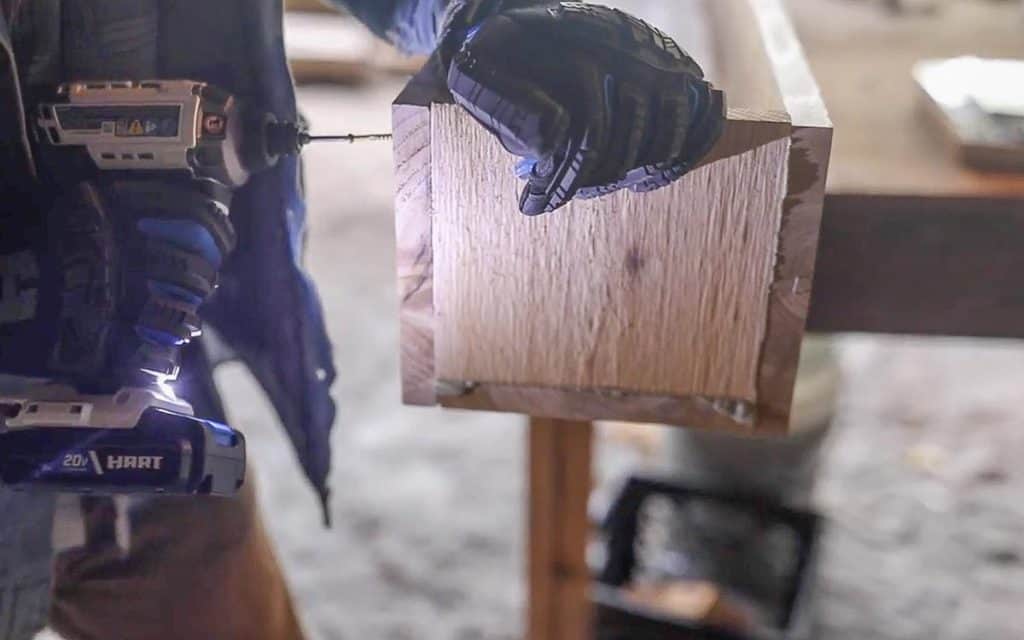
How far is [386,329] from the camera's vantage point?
1.80 metres

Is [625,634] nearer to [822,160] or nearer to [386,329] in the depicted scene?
[822,160]

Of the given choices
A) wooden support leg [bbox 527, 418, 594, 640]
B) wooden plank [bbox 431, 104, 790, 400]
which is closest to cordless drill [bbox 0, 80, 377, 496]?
wooden plank [bbox 431, 104, 790, 400]

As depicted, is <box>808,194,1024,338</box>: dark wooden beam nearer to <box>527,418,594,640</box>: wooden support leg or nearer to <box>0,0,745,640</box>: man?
<box>527,418,594,640</box>: wooden support leg

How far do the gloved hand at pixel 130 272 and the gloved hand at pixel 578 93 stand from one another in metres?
0.16

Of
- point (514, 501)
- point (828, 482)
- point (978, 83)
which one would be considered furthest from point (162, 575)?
point (828, 482)

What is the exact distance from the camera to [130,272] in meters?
0.54

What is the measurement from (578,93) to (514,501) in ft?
3.55

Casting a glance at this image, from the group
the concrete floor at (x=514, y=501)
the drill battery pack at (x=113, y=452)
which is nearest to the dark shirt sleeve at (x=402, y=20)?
the drill battery pack at (x=113, y=452)

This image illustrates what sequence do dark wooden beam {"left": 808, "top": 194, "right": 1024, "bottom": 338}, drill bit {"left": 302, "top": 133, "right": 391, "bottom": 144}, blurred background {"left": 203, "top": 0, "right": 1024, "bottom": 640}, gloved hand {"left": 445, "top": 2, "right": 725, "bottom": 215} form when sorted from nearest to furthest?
gloved hand {"left": 445, "top": 2, "right": 725, "bottom": 215}
drill bit {"left": 302, "top": 133, "right": 391, "bottom": 144}
dark wooden beam {"left": 808, "top": 194, "right": 1024, "bottom": 338}
blurred background {"left": 203, "top": 0, "right": 1024, "bottom": 640}

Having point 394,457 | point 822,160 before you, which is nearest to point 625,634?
point 394,457

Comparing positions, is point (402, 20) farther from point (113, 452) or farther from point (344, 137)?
point (113, 452)

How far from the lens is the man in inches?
17.9

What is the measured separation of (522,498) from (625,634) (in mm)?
395

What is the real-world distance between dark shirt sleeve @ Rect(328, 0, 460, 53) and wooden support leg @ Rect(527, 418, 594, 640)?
0.28m
